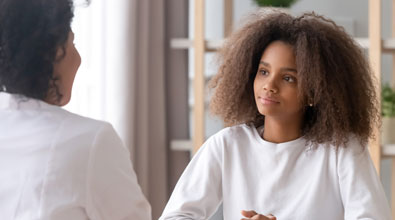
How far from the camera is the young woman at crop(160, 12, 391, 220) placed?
155cm

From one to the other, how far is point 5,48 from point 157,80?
1636 millimetres

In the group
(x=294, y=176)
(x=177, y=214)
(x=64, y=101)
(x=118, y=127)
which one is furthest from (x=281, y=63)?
(x=118, y=127)

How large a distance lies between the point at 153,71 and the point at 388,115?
3.08 ft

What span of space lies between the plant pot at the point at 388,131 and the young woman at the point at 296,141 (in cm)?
75

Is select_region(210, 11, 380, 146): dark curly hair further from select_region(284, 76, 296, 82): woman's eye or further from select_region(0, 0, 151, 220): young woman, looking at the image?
select_region(0, 0, 151, 220): young woman

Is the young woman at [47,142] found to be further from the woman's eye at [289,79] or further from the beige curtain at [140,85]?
the beige curtain at [140,85]

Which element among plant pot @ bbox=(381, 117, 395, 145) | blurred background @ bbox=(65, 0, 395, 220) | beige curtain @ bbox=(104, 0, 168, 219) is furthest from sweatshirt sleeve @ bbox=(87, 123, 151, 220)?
plant pot @ bbox=(381, 117, 395, 145)

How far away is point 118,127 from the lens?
2.40 metres

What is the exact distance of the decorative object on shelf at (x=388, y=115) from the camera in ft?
7.95

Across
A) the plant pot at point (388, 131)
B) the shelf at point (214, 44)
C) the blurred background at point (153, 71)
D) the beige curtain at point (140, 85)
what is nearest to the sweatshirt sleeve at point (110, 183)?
the blurred background at point (153, 71)

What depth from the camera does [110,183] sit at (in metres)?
0.96

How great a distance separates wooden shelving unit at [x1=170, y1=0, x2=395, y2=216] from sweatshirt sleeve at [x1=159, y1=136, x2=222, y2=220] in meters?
0.79

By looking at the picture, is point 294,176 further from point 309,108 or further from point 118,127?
point 118,127

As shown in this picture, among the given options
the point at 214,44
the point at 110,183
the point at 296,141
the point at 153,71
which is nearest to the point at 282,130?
the point at 296,141
